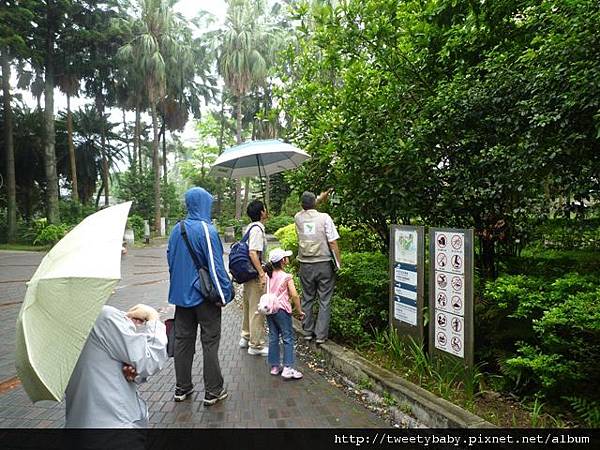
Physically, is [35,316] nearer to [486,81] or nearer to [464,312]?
[464,312]

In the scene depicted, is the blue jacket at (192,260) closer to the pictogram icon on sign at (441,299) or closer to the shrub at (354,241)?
the pictogram icon on sign at (441,299)

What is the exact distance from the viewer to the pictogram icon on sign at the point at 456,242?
3.41 meters

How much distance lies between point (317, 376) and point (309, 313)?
0.88 meters

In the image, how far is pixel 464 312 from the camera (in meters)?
3.34

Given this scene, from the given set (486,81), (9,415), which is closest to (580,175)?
(486,81)

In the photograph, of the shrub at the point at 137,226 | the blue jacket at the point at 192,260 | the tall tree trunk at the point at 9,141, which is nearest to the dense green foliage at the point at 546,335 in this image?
the blue jacket at the point at 192,260

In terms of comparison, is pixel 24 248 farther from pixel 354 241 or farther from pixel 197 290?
pixel 197 290

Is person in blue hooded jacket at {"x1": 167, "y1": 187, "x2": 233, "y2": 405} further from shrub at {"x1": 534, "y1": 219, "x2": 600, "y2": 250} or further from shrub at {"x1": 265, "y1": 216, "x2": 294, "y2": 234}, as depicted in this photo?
shrub at {"x1": 265, "y1": 216, "x2": 294, "y2": 234}

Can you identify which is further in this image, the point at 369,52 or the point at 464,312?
the point at 369,52

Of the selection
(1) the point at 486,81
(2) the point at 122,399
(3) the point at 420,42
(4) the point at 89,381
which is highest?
(3) the point at 420,42

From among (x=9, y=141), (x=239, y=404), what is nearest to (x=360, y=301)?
(x=239, y=404)

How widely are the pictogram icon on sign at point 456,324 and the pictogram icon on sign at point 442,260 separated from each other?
46 centimetres

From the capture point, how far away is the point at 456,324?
3.43 meters

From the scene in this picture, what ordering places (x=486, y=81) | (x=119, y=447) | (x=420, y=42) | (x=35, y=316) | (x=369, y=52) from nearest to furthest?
(x=35, y=316), (x=119, y=447), (x=486, y=81), (x=420, y=42), (x=369, y=52)
